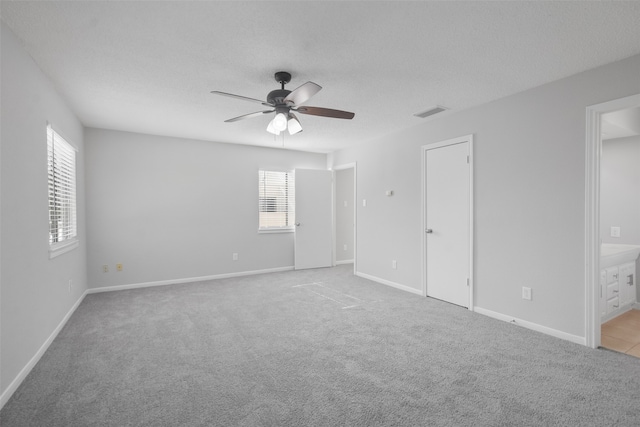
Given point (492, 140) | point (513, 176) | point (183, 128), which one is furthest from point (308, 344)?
point (183, 128)

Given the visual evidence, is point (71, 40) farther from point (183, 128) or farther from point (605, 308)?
point (605, 308)

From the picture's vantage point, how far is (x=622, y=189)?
159 inches

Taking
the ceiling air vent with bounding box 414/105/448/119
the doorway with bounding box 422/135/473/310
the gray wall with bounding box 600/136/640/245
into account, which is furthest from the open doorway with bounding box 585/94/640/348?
the ceiling air vent with bounding box 414/105/448/119

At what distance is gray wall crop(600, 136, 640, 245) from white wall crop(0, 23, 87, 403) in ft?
19.4

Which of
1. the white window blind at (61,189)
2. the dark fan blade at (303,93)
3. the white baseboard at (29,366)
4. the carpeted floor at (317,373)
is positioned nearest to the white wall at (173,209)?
the white window blind at (61,189)

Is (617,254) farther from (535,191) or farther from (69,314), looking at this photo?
(69,314)

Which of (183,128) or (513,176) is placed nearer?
(513,176)

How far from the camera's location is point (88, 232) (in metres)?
4.70

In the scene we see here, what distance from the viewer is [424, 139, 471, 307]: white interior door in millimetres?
3887

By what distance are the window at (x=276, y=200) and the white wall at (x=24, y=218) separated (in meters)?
3.35

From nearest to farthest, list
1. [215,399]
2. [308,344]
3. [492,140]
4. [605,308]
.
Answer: [215,399] < [308,344] < [605,308] < [492,140]

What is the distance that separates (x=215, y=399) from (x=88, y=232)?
154 inches

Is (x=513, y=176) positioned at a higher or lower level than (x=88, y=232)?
higher

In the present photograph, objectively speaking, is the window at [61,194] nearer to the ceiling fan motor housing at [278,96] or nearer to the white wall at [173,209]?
the white wall at [173,209]
